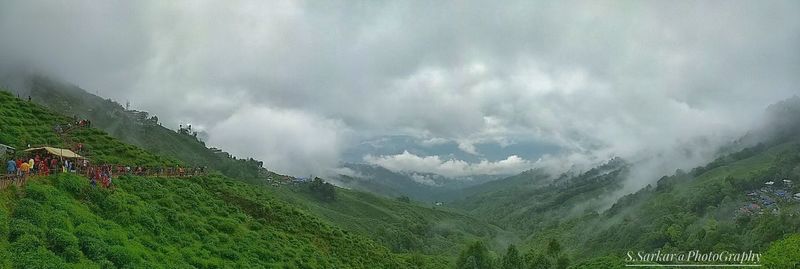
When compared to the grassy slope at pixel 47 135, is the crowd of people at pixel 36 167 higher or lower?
lower

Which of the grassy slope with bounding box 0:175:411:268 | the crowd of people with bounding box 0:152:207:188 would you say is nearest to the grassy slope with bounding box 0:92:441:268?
the grassy slope with bounding box 0:175:411:268

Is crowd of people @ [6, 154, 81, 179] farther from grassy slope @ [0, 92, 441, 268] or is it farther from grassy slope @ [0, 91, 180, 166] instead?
grassy slope @ [0, 91, 180, 166]

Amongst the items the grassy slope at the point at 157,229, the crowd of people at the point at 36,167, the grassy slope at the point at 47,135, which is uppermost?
the grassy slope at the point at 47,135

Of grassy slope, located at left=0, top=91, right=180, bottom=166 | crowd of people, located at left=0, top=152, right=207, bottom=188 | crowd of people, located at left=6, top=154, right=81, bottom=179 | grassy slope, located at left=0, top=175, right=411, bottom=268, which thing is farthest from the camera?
grassy slope, located at left=0, top=91, right=180, bottom=166

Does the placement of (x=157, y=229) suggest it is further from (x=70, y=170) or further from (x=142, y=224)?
(x=70, y=170)

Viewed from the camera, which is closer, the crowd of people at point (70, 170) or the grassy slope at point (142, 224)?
the grassy slope at point (142, 224)

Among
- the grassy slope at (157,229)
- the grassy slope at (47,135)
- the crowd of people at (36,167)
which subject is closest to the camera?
the grassy slope at (157,229)

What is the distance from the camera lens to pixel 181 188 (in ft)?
188

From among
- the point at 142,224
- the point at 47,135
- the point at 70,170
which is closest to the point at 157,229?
the point at 142,224

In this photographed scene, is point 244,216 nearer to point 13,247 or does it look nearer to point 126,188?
point 126,188

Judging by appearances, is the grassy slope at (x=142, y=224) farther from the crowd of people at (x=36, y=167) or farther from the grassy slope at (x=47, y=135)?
the crowd of people at (x=36, y=167)

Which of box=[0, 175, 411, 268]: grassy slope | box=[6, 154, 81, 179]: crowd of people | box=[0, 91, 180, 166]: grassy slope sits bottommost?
box=[0, 175, 411, 268]: grassy slope

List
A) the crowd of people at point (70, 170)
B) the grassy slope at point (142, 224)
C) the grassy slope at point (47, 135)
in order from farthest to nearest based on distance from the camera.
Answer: the grassy slope at point (47, 135) < the crowd of people at point (70, 170) < the grassy slope at point (142, 224)

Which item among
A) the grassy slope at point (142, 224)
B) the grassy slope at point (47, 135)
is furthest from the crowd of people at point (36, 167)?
the grassy slope at point (47, 135)
